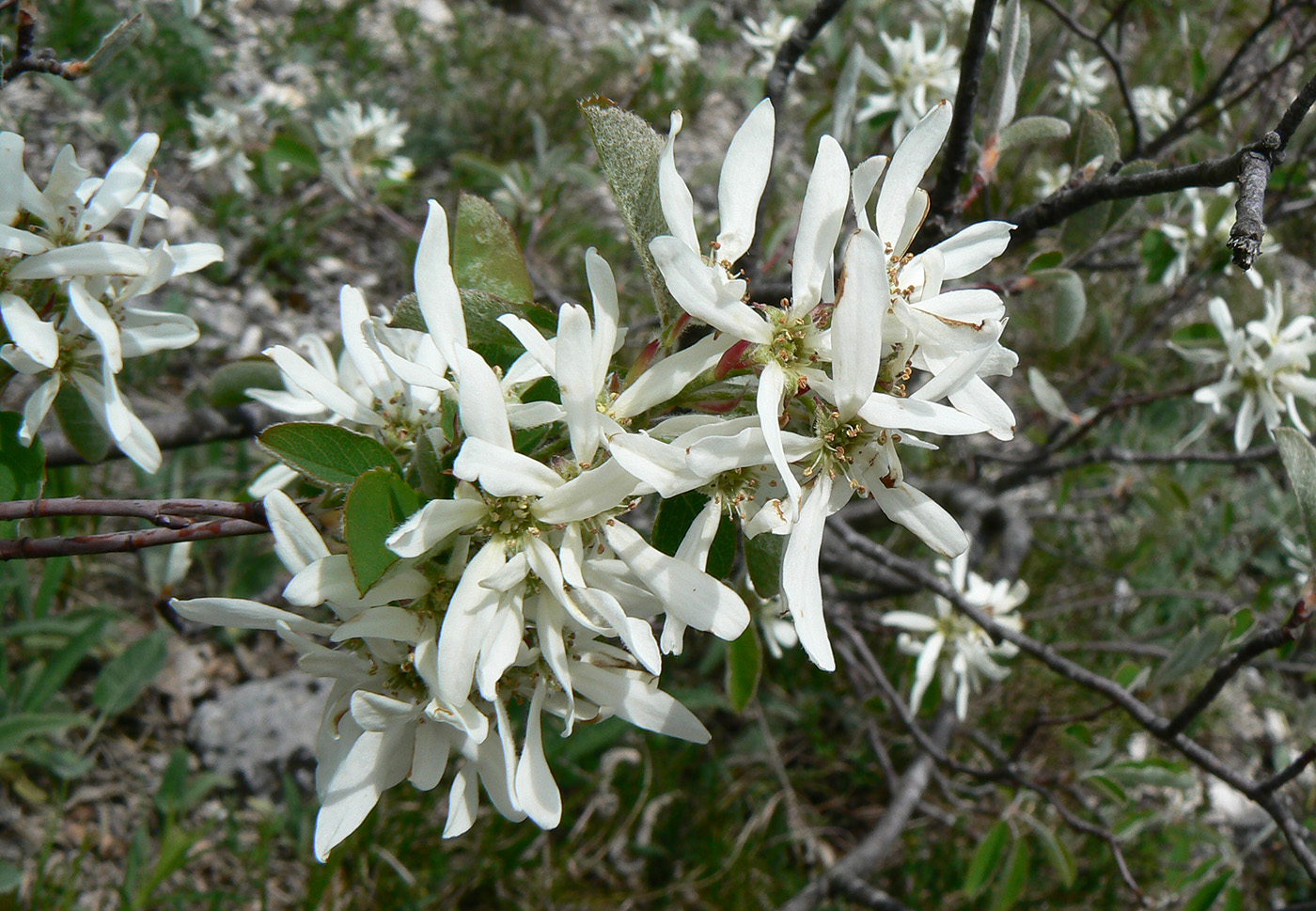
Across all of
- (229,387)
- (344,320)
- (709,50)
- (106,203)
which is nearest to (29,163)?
(229,387)

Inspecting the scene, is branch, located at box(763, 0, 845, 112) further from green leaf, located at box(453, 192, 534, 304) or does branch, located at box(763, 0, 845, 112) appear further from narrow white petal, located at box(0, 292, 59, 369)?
narrow white petal, located at box(0, 292, 59, 369)

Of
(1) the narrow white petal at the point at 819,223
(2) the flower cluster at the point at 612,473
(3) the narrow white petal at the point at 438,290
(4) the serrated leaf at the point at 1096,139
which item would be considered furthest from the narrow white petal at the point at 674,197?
(4) the serrated leaf at the point at 1096,139

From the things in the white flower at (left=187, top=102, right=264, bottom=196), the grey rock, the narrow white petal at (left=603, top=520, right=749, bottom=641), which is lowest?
the grey rock

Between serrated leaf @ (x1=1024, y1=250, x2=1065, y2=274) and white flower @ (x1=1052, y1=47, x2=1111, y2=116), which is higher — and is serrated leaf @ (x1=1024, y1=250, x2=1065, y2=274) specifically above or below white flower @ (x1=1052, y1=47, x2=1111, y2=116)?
below

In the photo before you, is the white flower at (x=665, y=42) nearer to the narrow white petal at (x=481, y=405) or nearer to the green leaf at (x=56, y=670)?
the green leaf at (x=56, y=670)

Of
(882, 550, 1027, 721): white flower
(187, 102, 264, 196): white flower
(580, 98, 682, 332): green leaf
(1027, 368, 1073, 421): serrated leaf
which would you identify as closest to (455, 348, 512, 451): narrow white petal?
(580, 98, 682, 332): green leaf

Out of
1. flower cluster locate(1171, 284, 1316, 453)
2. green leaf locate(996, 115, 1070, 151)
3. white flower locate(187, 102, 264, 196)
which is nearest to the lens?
green leaf locate(996, 115, 1070, 151)
